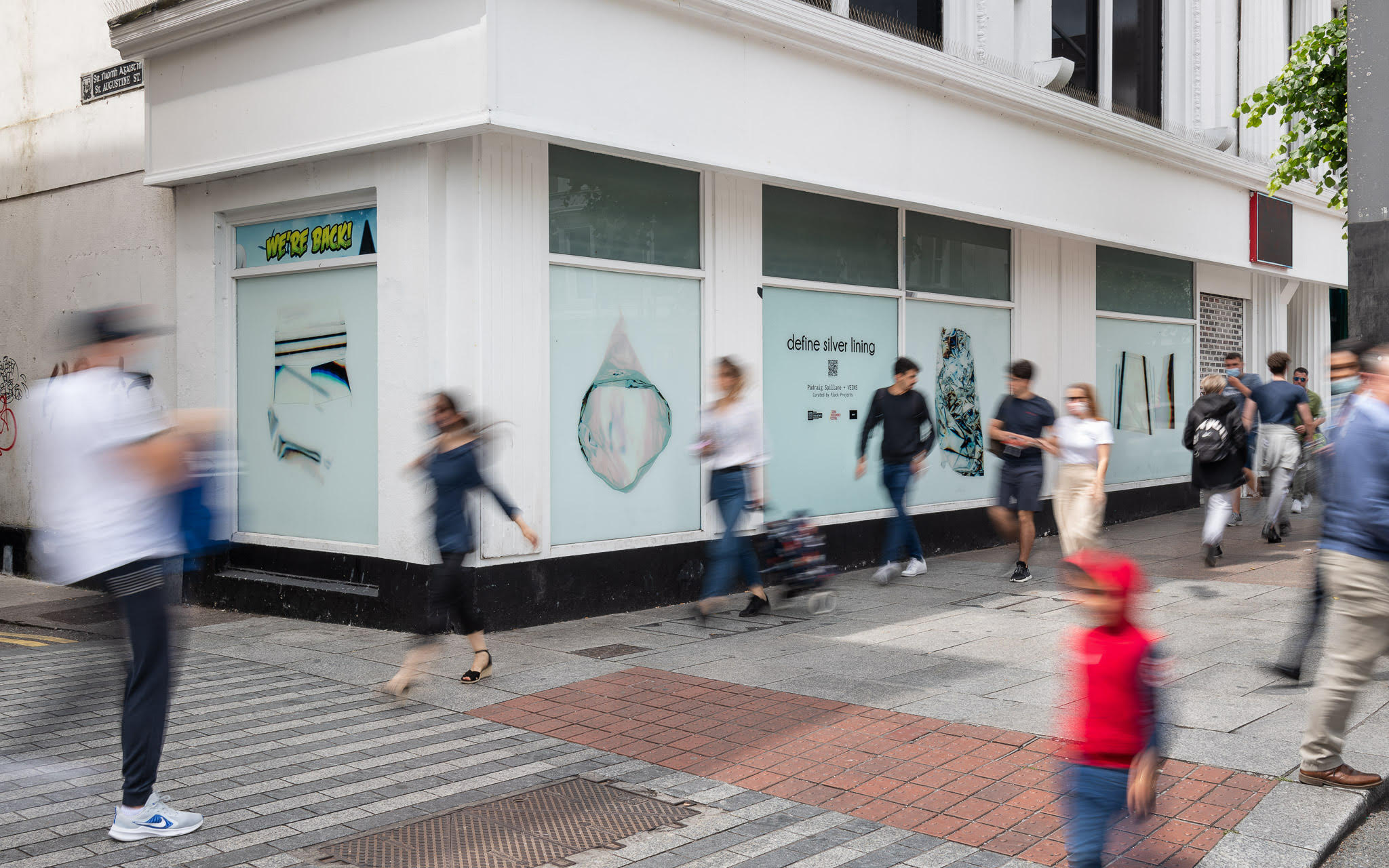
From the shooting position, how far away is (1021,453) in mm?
9891

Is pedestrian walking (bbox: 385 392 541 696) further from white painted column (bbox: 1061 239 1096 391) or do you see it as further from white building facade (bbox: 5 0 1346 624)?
white painted column (bbox: 1061 239 1096 391)

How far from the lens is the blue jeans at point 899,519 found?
394 inches

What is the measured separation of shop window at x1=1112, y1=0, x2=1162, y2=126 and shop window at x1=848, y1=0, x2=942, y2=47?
388cm

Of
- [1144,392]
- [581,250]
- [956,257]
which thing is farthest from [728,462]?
[1144,392]

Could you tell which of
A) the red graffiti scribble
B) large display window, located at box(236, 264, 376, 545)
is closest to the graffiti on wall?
the red graffiti scribble

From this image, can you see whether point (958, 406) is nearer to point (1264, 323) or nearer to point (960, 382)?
point (960, 382)

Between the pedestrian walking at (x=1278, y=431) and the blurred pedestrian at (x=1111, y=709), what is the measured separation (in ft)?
31.5

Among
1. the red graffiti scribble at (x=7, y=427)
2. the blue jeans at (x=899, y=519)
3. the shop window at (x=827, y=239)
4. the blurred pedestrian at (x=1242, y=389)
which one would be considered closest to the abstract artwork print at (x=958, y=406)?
the shop window at (x=827, y=239)

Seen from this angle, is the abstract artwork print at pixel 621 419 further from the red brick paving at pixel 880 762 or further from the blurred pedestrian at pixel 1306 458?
the blurred pedestrian at pixel 1306 458

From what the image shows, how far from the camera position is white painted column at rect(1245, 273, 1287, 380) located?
18.0 metres

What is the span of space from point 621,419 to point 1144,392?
900 cm

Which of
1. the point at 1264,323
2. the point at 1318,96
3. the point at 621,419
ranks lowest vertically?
the point at 621,419

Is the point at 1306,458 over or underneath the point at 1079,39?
underneath

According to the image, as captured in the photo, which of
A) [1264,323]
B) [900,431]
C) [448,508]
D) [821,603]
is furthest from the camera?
[1264,323]
